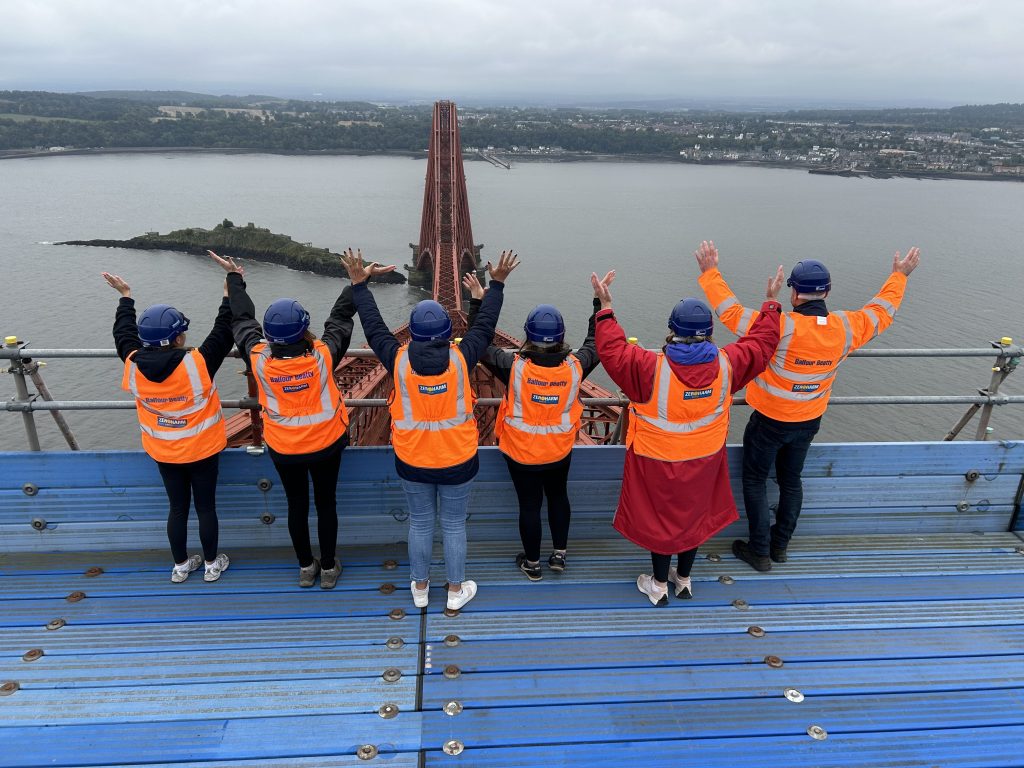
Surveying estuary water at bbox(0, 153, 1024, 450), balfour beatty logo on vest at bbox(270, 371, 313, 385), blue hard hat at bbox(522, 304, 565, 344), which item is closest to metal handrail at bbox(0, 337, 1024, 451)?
balfour beatty logo on vest at bbox(270, 371, 313, 385)

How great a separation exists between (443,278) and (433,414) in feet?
112

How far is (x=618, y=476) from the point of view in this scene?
13.1ft

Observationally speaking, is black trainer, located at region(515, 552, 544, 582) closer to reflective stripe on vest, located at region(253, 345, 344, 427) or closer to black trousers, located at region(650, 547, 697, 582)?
black trousers, located at region(650, 547, 697, 582)

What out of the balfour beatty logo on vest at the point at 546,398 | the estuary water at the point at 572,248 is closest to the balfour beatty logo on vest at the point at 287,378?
the balfour beatty logo on vest at the point at 546,398

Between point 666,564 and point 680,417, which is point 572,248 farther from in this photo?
point 680,417

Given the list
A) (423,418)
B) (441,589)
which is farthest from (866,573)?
(423,418)

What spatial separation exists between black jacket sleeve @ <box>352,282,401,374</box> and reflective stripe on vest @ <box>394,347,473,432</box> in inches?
3.9

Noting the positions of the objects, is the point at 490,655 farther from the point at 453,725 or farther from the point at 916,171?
the point at 916,171

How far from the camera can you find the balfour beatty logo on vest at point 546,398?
3.25 m

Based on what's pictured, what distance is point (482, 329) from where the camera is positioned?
3.26m

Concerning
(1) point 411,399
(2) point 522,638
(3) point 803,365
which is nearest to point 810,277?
(3) point 803,365

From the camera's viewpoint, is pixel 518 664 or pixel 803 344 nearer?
pixel 518 664

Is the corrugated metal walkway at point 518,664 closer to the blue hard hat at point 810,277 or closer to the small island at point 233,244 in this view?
the blue hard hat at point 810,277

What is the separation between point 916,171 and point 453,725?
116453 mm
